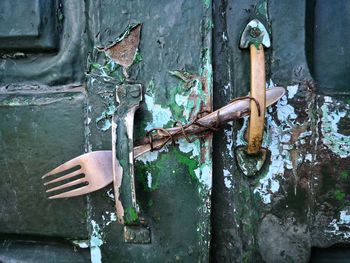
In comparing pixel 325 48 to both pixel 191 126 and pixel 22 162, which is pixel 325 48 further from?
pixel 22 162

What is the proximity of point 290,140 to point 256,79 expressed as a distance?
115mm

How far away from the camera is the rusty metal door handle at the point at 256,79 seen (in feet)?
1.92

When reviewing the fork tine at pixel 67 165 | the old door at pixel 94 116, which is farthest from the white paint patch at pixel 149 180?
the fork tine at pixel 67 165

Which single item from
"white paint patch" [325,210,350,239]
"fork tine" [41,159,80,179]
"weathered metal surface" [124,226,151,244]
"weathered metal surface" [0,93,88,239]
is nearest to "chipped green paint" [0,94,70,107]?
"weathered metal surface" [0,93,88,239]

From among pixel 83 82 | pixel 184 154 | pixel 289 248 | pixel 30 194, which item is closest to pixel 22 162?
pixel 30 194

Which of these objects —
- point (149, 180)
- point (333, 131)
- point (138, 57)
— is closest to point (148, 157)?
point (149, 180)

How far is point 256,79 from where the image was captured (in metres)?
0.59

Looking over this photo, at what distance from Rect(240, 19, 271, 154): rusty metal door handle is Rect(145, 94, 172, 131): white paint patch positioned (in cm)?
12

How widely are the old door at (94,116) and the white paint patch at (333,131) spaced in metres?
0.17

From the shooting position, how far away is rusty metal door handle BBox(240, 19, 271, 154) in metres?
0.59

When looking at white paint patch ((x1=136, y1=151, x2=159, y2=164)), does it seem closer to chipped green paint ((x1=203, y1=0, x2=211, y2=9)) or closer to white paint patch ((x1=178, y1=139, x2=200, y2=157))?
white paint patch ((x1=178, y1=139, x2=200, y2=157))

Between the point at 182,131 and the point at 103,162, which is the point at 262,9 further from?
the point at 103,162

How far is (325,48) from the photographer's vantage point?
2.20 feet

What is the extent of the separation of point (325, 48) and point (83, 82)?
0.38m
